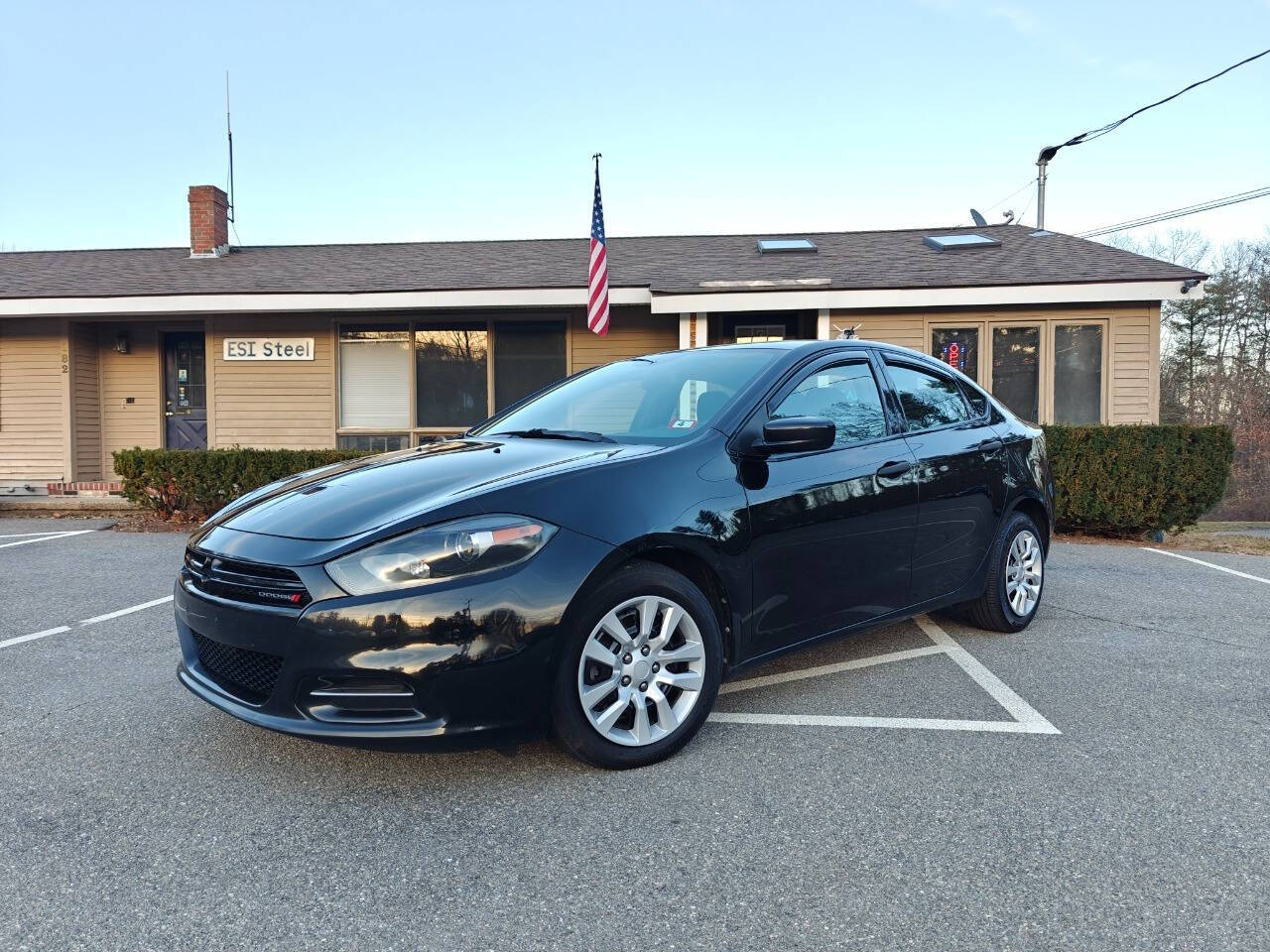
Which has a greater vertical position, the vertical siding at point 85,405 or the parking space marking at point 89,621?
the vertical siding at point 85,405

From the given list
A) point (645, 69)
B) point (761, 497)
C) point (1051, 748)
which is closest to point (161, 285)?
point (645, 69)

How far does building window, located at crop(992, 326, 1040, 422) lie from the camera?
10852 mm

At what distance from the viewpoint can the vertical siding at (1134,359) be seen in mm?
10648

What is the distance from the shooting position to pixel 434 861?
7.09 feet

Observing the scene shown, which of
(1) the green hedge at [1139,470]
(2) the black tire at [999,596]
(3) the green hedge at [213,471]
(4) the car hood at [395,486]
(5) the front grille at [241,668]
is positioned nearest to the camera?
(5) the front grille at [241,668]

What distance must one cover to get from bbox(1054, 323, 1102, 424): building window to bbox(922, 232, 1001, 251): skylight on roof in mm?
2367

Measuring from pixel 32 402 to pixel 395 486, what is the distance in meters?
13.1

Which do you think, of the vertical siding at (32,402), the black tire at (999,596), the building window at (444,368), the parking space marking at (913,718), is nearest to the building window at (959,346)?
the building window at (444,368)

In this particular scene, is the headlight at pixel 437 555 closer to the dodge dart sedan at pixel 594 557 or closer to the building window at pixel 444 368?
the dodge dart sedan at pixel 594 557

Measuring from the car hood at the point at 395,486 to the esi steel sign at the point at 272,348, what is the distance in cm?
995

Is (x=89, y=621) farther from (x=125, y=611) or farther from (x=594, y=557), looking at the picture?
(x=594, y=557)

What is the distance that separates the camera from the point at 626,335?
12188 millimetres

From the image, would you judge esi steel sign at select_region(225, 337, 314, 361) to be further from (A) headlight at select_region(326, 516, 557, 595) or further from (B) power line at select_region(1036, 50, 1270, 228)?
(B) power line at select_region(1036, 50, 1270, 228)

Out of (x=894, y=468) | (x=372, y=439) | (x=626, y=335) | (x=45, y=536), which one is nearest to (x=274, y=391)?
(x=372, y=439)
